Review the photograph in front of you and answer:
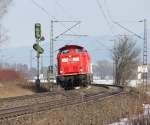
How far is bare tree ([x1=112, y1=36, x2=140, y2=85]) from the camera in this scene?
315 ft

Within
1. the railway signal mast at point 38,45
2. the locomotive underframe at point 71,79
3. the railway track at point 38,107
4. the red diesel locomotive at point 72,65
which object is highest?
the railway signal mast at point 38,45

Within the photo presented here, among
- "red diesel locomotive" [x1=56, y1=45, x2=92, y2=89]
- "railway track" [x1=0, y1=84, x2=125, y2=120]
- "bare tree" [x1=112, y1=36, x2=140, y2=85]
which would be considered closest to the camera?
"railway track" [x1=0, y1=84, x2=125, y2=120]

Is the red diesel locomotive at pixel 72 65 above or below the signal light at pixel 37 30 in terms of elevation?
below

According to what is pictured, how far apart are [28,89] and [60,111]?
28.4 metres

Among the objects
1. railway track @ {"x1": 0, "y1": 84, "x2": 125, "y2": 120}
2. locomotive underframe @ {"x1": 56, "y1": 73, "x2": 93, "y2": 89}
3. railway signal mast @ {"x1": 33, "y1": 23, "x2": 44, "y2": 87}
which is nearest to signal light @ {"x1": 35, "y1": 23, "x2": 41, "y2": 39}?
railway signal mast @ {"x1": 33, "y1": 23, "x2": 44, "y2": 87}

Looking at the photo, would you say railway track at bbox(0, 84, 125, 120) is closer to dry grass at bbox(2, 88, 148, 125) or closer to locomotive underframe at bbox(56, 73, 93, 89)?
dry grass at bbox(2, 88, 148, 125)

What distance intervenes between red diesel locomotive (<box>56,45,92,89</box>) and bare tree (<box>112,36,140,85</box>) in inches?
1727

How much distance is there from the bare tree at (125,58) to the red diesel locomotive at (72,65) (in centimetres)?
4388

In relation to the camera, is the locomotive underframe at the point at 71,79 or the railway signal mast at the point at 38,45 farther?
the railway signal mast at the point at 38,45

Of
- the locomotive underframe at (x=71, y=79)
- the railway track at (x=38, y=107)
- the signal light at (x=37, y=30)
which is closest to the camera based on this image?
the railway track at (x=38, y=107)

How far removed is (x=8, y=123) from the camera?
17391 millimetres

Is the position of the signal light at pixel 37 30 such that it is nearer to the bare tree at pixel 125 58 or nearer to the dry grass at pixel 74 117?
the dry grass at pixel 74 117

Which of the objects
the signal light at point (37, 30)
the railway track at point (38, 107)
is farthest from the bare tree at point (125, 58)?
the railway track at point (38, 107)

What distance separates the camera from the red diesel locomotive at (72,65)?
47.7 metres
